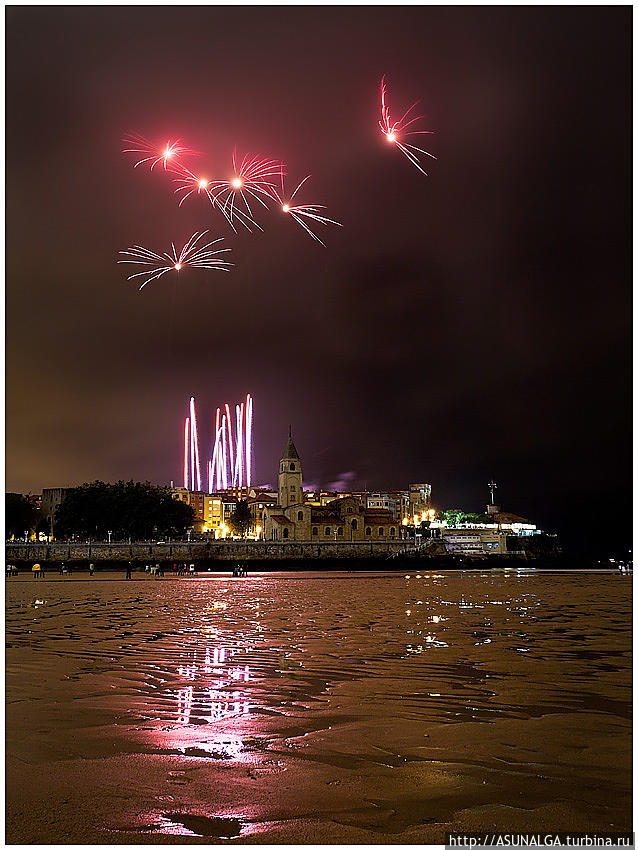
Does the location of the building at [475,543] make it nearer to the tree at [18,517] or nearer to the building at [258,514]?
the building at [258,514]

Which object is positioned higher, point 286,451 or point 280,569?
point 286,451

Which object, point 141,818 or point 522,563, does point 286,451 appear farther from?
point 141,818

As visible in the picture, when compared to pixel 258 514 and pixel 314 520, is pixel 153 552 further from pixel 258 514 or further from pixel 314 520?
pixel 258 514

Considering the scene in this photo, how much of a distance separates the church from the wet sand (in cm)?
10904

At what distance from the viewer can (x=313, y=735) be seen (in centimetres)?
958

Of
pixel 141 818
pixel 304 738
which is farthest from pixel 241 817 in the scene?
pixel 304 738

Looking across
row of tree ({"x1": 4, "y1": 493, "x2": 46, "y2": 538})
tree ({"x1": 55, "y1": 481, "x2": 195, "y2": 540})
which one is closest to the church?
tree ({"x1": 55, "y1": 481, "x2": 195, "y2": 540})

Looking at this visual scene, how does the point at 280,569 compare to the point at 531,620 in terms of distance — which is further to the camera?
the point at 280,569

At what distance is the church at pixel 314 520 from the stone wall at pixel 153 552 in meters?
14.3

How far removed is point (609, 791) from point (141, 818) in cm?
469

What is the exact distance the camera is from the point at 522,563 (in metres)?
116

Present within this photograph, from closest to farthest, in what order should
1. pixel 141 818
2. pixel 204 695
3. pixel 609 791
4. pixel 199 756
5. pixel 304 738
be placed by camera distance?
pixel 141 818 < pixel 609 791 < pixel 199 756 < pixel 304 738 < pixel 204 695

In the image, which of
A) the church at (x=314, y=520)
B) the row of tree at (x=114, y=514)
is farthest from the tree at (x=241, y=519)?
the row of tree at (x=114, y=514)

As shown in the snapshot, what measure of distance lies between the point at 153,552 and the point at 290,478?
4571cm
